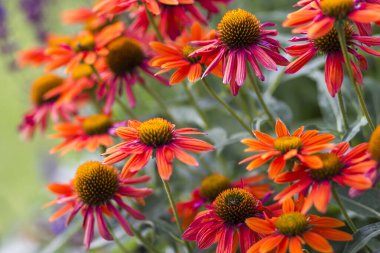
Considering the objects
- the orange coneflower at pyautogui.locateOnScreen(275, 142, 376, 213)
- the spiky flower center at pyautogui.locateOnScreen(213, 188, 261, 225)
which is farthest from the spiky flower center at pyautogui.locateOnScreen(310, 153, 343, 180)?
the spiky flower center at pyautogui.locateOnScreen(213, 188, 261, 225)

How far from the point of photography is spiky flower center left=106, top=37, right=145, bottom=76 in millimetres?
1026

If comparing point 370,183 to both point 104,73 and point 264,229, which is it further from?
point 104,73

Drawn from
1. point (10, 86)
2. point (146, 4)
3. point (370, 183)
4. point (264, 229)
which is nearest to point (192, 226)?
point (264, 229)

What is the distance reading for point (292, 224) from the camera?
0.63 m

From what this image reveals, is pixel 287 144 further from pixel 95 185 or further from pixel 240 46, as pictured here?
pixel 95 185

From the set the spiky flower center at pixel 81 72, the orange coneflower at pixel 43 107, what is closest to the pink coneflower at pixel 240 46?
the spiky flower center at pixel 81 72

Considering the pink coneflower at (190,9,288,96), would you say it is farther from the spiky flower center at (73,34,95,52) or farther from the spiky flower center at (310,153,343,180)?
the spiky flower center at (73,34,95,52)

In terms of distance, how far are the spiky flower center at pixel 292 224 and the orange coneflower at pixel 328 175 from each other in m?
0.02

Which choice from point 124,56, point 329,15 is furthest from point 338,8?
point 124,56

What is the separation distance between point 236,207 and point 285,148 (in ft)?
0.34

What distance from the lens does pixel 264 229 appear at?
2.10 feet

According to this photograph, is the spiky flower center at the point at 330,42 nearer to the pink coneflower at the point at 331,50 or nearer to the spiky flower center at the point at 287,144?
the pink coneflower at the point at 331,50

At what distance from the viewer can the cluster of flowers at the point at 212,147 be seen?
24.7 inches

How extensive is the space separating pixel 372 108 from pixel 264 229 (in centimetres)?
57
